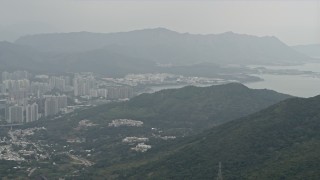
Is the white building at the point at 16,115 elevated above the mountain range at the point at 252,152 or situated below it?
below

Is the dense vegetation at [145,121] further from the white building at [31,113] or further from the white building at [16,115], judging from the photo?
the white building at [16,115]

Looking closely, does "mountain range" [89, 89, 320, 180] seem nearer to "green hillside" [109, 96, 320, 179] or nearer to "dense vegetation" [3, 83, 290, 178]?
"green hillside" [109, 96, 320, 179]

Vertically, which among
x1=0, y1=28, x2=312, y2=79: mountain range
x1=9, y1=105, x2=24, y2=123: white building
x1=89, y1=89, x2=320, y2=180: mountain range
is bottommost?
x1=9, y1=105, x2=24, y2=123: white building

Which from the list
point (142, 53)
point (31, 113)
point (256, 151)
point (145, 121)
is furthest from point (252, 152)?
point (142, 53)

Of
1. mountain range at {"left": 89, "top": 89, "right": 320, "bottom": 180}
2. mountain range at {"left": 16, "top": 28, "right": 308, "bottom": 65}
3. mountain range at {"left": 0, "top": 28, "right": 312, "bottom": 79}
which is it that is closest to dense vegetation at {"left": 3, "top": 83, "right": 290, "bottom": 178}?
mountain range at {"left": 89, "top": 89, "right": 320, "bottom": 180}

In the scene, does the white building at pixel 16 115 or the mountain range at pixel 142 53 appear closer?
the white building at pixel 16 115

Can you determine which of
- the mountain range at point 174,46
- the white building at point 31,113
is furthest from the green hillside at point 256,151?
the mountain range at point 174,46

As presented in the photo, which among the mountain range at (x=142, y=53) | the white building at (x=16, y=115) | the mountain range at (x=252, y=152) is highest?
the mountain range at (x=142, y=53)

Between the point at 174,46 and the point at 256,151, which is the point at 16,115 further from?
the point at 174,46

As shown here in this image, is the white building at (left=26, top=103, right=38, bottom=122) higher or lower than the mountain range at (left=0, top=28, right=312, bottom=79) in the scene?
lower

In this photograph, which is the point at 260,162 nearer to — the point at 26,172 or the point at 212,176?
the point at 212,176

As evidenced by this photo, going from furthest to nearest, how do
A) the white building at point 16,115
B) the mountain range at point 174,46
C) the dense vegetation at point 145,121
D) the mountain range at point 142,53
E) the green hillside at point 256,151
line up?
the mountain range at point 174,46
the mountain range at point 142,53
the white building at point 16,115
the dense vegetation at point 145,121
the green hillside at point 256,151
